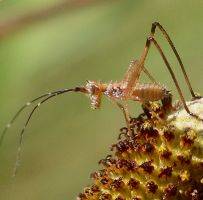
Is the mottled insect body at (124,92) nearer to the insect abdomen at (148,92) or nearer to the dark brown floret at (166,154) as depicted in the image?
the insect abdomen at (148,92)

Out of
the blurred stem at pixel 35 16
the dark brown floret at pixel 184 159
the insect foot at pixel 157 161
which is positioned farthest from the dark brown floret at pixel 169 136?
the blurred stem at pixel 35 16

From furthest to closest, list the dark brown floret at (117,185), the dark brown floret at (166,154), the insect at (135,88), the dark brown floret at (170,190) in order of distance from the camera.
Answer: the insect at (135,88) < the dark brown floret at (117,185) < the dark brown floret at (166,154) < the dark brown floret at (170,190)

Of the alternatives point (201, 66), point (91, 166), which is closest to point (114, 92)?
point (201, 66)

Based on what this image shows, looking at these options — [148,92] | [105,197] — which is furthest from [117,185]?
[148,92]

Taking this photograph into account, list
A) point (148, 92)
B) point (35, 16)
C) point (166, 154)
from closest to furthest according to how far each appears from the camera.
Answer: point (166, 154), point (148, 92), point (35, 16)

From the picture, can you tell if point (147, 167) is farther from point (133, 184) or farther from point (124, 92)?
point (124, 92)
